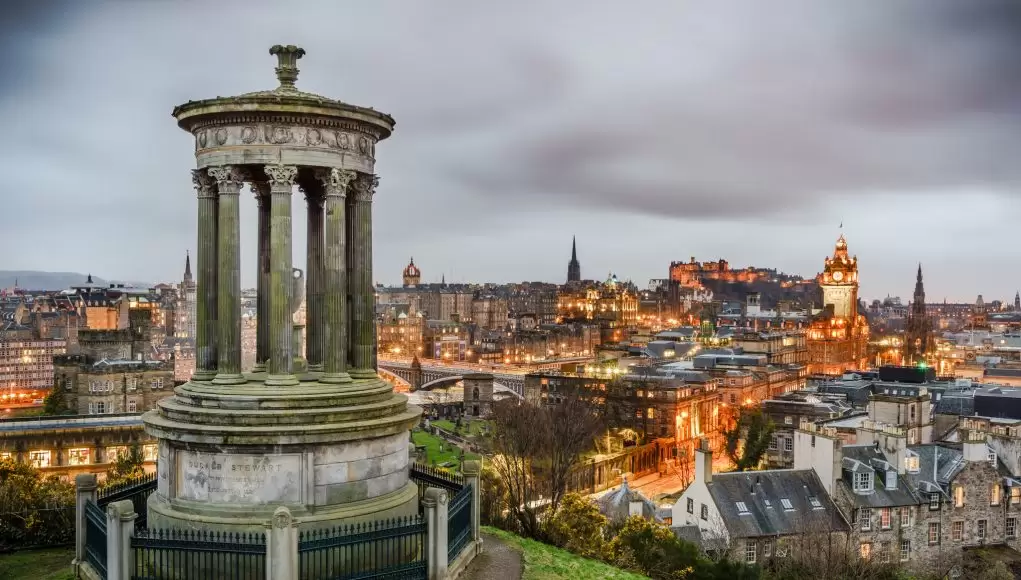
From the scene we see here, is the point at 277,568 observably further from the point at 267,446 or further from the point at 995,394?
the point at 995,394

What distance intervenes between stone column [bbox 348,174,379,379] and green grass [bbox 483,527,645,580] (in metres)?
5.87

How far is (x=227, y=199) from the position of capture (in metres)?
20.1

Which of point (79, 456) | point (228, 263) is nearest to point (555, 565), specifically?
point (228, 263)

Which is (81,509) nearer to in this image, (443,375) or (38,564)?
(38,564)

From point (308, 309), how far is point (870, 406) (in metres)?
56.3

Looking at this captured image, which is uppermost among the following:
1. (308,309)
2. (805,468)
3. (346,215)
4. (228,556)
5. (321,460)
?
(346,215)

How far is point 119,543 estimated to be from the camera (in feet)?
57.5

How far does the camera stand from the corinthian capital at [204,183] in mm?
20562

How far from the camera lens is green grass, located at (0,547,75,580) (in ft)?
67.7

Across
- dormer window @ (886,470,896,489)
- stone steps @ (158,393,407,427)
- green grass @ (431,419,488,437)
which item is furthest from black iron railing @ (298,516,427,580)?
green grass @ (431,419,488,437)

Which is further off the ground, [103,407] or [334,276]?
[334,276]

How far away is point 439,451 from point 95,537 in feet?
217

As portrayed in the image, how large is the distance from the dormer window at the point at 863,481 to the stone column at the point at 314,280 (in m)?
33.9

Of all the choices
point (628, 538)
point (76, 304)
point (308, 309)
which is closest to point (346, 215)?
point (308, 309)
